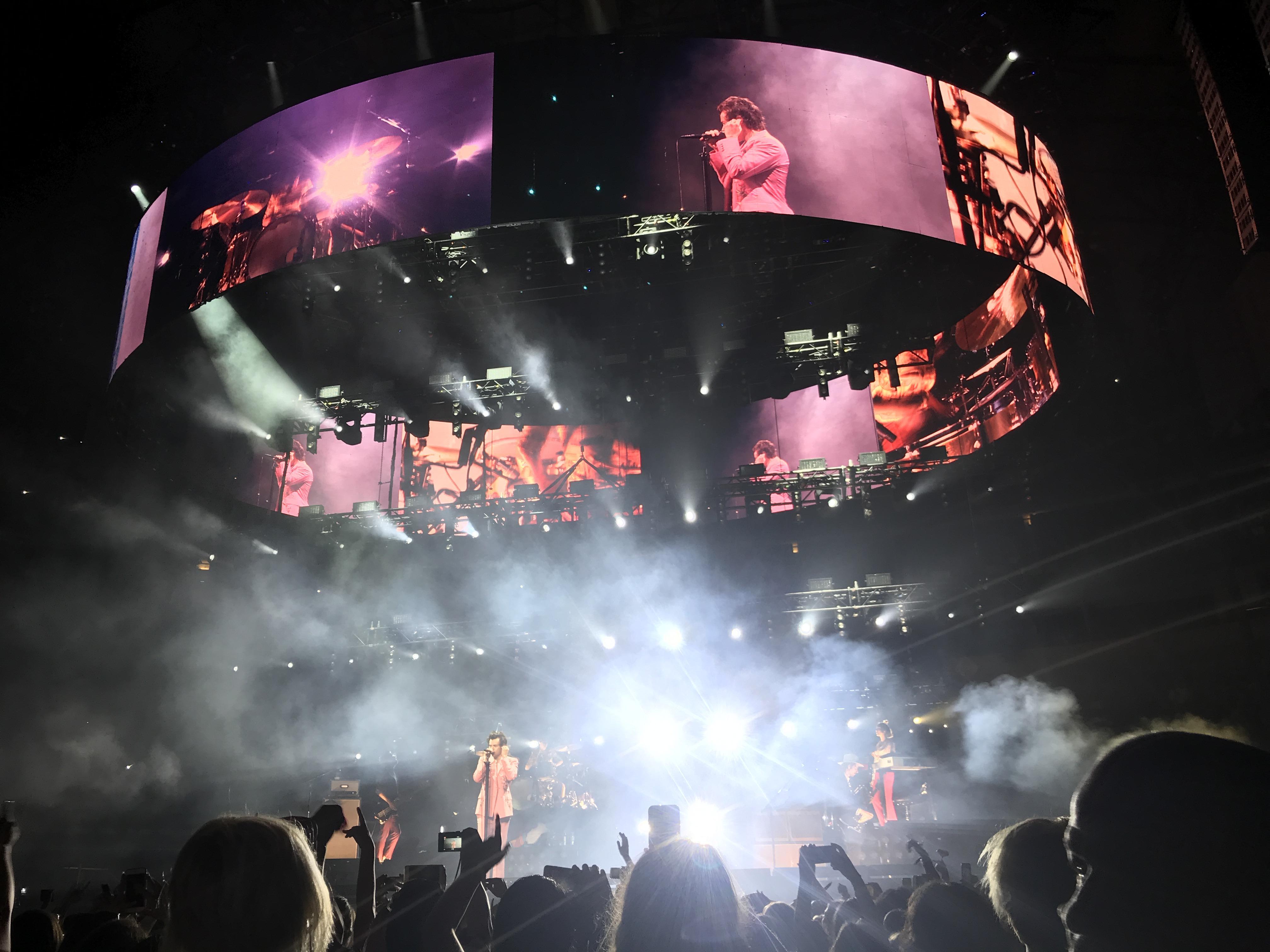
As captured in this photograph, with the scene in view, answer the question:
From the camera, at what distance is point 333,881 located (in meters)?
8.55

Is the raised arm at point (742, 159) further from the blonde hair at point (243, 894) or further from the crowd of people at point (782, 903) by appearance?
the blonde hair at point (243, 894)

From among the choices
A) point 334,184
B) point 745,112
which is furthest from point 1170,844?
point 334,184

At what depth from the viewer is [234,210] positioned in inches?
268

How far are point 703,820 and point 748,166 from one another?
10.6m

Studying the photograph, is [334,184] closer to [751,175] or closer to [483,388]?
[751,175]

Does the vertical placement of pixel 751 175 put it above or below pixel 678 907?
above

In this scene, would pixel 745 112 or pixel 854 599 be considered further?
pixel 854 599

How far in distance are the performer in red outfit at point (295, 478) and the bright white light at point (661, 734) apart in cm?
723

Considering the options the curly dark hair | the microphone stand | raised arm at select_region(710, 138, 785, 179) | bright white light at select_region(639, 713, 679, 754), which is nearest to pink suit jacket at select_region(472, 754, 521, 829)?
bright white light at select_region(639, 713, 679, 754)

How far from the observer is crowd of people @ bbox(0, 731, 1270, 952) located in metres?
0.70

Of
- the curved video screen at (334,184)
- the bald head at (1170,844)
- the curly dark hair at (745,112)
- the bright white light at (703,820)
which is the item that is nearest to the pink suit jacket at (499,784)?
the bright white light at (703,820)

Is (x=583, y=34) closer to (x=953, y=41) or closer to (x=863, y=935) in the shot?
(x=953, y=41)

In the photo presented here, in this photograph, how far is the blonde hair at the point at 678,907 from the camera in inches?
61.4

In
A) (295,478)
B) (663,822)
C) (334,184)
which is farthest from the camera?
(295,478)
